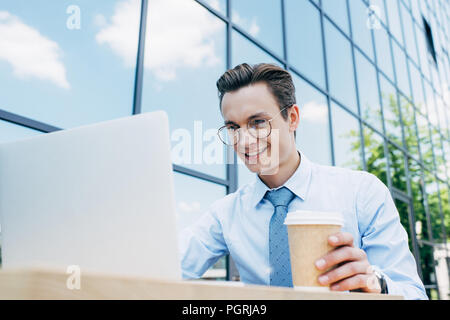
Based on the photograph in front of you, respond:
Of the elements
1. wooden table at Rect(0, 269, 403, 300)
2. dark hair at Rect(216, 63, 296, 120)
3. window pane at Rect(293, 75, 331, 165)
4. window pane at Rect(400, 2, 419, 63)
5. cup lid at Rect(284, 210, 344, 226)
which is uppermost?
window pane at Rect(400, 2, 419, 63)

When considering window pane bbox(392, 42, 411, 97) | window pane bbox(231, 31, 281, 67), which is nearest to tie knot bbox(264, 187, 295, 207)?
window pane bbox(231, 31, 281, 67)

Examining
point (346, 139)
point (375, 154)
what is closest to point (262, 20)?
point (346, 139)

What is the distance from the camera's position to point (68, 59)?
6.53ft

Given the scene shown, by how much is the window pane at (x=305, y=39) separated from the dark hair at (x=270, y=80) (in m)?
2.72

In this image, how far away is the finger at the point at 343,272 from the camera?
1.96ft

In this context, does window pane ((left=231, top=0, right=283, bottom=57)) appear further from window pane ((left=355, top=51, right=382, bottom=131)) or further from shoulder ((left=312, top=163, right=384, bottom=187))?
shoulder ((left=312, top=163, right=384, bottom=187))

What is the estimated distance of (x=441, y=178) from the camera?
8742mm

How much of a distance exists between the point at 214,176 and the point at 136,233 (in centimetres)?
216

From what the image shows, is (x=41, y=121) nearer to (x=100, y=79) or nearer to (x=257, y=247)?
(x=100, y=79)

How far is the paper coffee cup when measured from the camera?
24.4 inches

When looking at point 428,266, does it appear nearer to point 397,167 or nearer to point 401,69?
point 397,167

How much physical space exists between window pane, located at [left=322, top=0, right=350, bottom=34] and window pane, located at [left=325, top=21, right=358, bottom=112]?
0.59 ft

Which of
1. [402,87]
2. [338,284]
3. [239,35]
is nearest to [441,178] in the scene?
[402,87]

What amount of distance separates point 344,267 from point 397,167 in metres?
6.50
